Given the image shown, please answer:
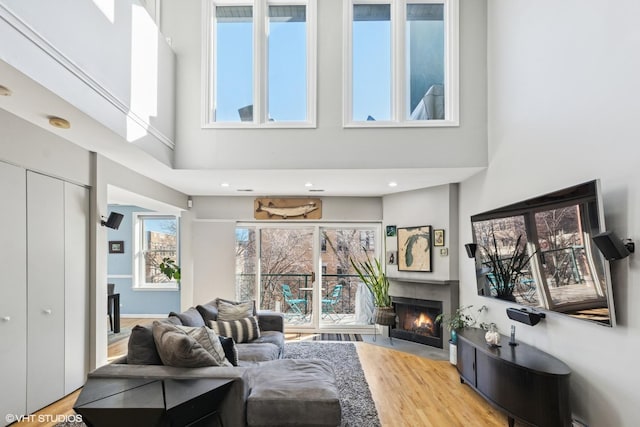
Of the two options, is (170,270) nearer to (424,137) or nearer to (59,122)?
(59,122)

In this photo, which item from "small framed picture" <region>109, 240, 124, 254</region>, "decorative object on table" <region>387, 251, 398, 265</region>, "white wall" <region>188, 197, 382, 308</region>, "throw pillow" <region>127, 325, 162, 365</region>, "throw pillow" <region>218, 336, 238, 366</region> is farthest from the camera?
"small framed picture" <region>109, 240, 124, 254</region>

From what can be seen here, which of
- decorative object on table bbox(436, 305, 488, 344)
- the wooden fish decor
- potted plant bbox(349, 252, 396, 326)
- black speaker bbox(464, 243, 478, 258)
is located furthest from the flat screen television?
the wooden fish decor

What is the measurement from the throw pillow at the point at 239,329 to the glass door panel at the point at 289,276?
204 cm

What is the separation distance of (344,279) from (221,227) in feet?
7.49

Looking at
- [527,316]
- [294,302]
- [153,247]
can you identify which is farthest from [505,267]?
[153,247]

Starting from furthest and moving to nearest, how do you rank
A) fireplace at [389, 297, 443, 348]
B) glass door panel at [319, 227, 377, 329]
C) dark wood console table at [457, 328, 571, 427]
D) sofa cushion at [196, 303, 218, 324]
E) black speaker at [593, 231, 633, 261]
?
glass door panel at [319, 227, 377, 329] → fireplace at [389, 297, 443, 348] → sofa cushion at [196, 303, 218, 324] → dark wood console table at [457, 328, 571, 427] → black speaker at [593, 231, 633, 261]

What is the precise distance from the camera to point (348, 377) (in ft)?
13.3

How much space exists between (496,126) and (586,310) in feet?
7.24

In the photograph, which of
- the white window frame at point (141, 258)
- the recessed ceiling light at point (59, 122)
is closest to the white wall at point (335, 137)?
Result: the recessed ceiling light at point (59, 122)

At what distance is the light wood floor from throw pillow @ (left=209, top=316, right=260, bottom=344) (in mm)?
1363

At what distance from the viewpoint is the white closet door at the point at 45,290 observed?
10.1 feet

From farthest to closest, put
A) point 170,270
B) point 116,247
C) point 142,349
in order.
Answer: point 116,247, point 170,270, point 142,349

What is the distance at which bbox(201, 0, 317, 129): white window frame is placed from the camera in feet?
14.1

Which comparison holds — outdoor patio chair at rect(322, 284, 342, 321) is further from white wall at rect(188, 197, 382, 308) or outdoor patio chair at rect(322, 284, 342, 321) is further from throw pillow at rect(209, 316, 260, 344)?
throw pillow at rect(209, 316, 260, 344)
